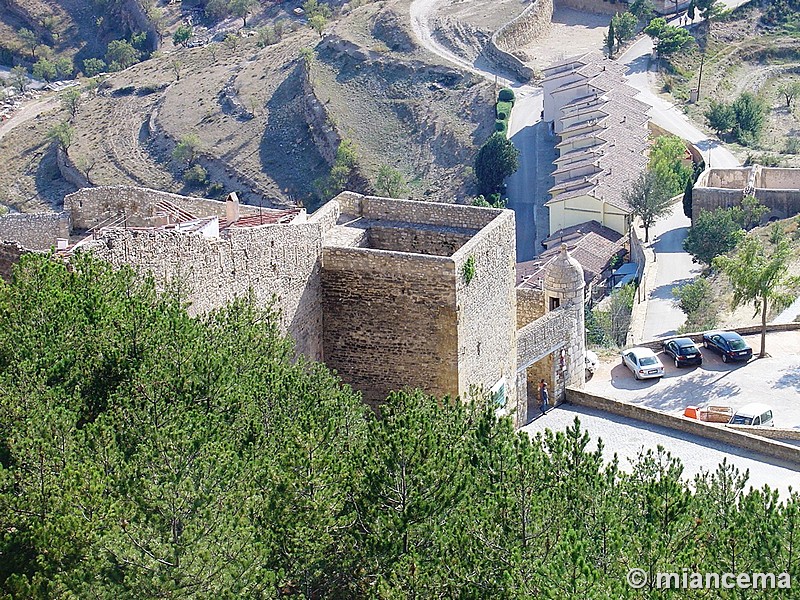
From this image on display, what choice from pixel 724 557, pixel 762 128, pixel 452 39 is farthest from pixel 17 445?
pixel 452 39

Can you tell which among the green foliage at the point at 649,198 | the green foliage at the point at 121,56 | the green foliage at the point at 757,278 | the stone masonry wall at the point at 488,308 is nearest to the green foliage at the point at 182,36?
the green foliage at the point at 121,56

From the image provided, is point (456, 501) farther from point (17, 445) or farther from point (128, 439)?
point (17, 445)

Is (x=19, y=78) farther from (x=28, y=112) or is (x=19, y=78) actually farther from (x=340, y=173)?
(x=340, y=173)

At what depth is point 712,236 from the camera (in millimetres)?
51438

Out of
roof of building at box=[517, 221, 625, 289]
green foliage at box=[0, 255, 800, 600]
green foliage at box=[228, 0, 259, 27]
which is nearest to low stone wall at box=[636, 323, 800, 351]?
roof of building at box=[517, 221, 625, 289]

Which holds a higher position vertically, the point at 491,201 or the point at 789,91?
the point at 789,91

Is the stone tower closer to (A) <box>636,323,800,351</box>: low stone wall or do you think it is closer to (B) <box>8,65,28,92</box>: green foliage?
(A) <box>636,323,800,351</box>: low stone wall

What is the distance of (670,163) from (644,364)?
28.6m

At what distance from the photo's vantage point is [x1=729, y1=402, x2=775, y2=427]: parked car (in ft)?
94.6

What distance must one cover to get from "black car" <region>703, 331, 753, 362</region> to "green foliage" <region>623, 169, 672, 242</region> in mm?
21426

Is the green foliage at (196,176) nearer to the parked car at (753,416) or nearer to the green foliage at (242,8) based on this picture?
the green foliage at (242,8)

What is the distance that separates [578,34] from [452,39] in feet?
29.9

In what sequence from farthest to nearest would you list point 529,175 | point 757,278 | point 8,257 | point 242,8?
1. point 242,8
2. point 529,175
3. point 757,278
4. point 8,257

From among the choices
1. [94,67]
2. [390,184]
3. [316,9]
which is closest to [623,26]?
Answer: [390,184]
